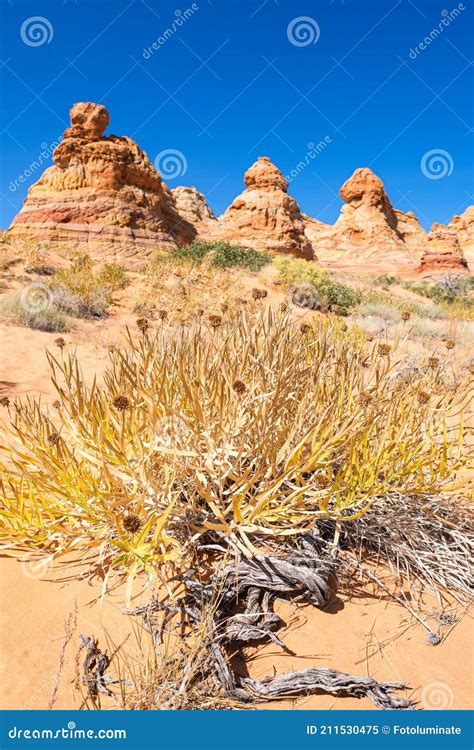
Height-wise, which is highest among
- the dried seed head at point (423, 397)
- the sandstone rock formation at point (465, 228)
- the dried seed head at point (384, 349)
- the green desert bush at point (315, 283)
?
the sandstone rock formation at point (465, 228)

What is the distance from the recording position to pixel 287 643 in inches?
67.2

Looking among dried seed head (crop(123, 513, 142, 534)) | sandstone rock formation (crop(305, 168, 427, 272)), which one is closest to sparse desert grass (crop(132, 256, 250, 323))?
dried seed head (crop(123, 513, 142, 534))

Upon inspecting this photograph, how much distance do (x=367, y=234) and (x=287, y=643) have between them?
144ft

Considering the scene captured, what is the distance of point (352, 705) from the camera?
1508 millimetres

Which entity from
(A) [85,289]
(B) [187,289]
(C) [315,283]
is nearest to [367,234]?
(C) [315,283]

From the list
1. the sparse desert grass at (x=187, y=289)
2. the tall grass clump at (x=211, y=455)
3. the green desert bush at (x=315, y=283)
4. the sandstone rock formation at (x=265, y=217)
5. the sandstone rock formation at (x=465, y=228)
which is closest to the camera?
the tall grass clump at (x=211, y=455)

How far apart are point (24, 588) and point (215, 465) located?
984mm

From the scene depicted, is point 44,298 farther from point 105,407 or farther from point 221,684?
point 221,684

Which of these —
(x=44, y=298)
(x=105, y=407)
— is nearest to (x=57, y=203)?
(x=44, y=298)

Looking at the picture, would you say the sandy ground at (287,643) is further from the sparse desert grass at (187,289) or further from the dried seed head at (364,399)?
the sparse desert grass at (187,289)

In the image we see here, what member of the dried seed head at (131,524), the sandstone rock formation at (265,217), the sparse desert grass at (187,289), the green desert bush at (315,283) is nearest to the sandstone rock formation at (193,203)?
the sandstone rock formation at (265,217)

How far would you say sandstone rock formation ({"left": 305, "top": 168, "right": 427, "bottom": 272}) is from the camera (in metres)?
39.4

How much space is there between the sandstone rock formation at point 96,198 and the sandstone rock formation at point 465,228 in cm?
3344

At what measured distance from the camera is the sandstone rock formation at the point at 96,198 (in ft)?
70.5
